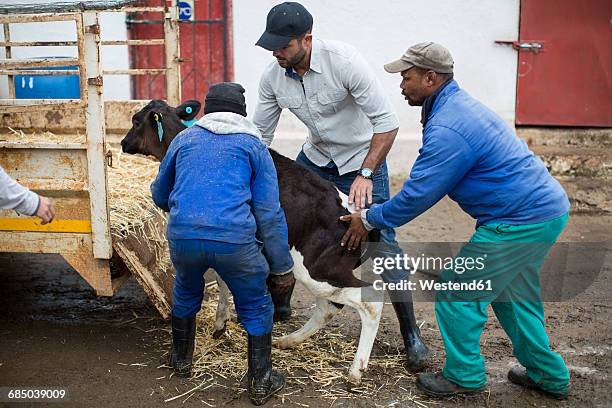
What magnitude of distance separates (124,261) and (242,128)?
1.28 metres

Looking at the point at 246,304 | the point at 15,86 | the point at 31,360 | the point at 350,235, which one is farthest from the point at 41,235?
the point at 15,86

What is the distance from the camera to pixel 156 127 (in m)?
4.78

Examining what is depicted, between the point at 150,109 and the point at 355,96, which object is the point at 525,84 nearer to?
the point at 355,96

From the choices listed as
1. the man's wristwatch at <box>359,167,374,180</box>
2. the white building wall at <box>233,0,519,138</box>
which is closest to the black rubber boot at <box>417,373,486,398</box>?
the man's wristwatch at <box>359,167,374,180</box>

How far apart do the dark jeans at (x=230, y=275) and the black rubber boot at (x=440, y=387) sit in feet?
3.20

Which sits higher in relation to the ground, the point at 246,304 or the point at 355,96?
the point at 355,96

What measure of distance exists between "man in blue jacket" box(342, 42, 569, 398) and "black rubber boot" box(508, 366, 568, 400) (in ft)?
0.29

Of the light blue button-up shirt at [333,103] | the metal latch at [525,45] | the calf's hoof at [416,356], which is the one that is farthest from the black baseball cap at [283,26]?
the metal latch at [525,45]

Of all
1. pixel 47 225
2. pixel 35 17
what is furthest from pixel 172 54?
pixel 47 225

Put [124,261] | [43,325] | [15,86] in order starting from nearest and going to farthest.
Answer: [124,261], [43,325], [15,86]

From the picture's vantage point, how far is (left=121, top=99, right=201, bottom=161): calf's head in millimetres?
4758

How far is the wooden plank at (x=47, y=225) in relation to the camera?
4504mm

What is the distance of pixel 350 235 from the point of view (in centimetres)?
429

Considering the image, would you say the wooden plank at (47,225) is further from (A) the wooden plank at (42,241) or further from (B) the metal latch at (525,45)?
(B) the metal latch at (525,45)
